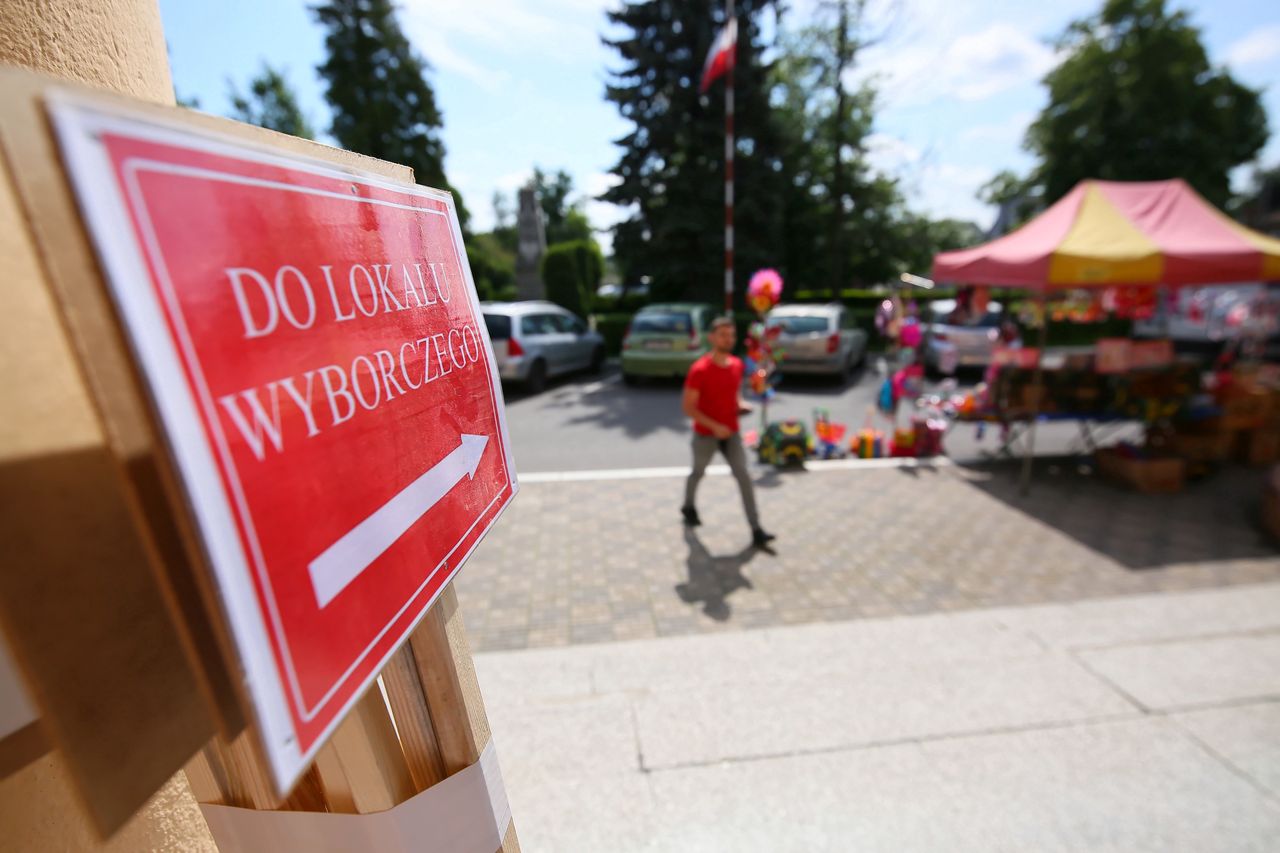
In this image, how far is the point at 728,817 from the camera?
7.11 ft

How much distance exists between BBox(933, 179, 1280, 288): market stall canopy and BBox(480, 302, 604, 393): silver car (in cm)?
677

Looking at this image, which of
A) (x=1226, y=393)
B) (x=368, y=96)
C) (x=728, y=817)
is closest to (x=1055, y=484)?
(x=1226, y=393)

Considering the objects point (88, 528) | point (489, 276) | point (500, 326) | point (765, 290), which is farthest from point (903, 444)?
point (489, 276)

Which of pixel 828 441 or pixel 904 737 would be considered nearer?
pixel 904 737

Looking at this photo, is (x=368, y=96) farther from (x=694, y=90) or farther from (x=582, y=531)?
(x=582, y=531)

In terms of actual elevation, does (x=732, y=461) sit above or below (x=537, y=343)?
below

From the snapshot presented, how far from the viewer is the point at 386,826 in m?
0.75

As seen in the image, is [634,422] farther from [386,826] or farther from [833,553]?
[386,826]

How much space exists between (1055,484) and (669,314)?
22.8ft

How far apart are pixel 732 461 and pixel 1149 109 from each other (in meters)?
27.4

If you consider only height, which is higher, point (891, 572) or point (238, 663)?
point (238, 663)

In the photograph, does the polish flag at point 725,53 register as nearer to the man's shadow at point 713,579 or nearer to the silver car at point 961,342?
the silver car at point 961,342

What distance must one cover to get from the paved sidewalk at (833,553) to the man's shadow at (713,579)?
0.05ft

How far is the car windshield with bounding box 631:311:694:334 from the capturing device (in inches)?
434
